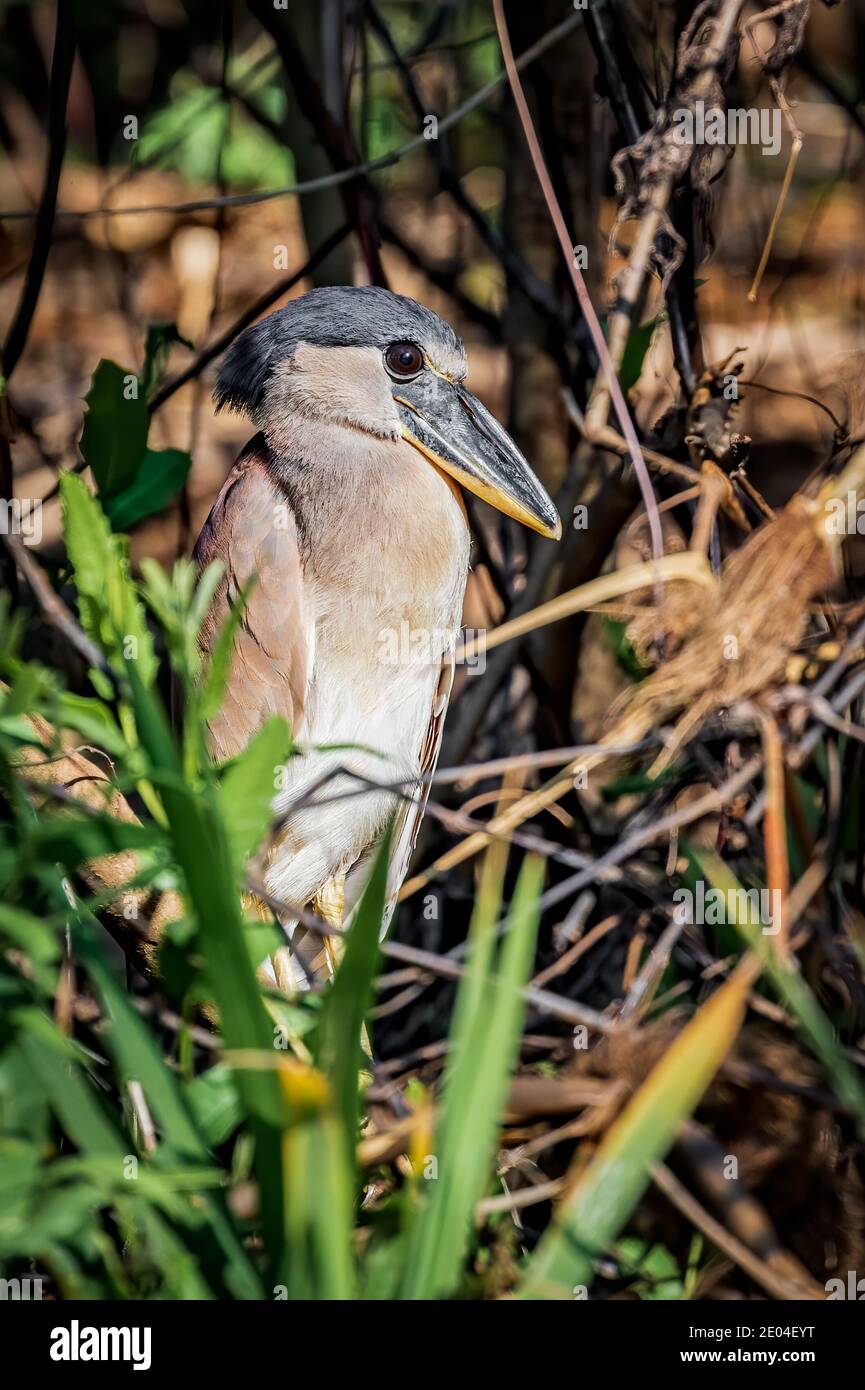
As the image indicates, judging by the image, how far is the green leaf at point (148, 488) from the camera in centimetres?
191

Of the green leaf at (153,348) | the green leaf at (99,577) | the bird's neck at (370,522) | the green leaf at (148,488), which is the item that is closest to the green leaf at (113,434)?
the green leaf at (148,488)

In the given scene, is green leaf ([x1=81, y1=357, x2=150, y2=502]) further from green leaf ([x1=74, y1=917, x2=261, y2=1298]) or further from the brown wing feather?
green leaf ([x1=74, y1=917, x2=261, y2=1298])

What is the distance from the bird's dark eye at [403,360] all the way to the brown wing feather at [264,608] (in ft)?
1.03

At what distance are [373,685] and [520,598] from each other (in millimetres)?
340

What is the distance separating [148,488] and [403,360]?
2.13ft

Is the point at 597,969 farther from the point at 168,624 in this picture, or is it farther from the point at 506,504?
the point at 168,624

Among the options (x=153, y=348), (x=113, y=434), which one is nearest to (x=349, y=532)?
(x=153, y=348)

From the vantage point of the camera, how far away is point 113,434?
1.91 meters

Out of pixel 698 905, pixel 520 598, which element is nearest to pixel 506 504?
pixel 520 598

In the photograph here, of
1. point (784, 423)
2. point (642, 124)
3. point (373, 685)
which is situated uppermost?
point (784, 423)

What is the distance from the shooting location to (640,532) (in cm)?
224

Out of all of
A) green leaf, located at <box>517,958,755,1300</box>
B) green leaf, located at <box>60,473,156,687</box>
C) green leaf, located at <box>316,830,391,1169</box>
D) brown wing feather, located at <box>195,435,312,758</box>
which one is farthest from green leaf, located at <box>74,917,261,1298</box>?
brown wing feather, located at <box>195,435,312,758</box>

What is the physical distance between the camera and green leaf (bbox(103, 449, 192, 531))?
1.91 m

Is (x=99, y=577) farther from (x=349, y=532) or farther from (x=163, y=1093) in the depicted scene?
(x=349, y=532)
